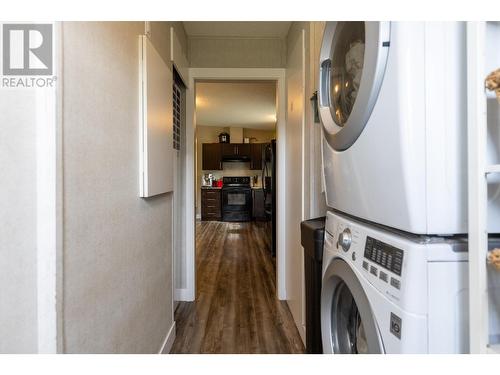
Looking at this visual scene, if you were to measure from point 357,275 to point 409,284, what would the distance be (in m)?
0.17

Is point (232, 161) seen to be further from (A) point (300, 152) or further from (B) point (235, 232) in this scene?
(A) point (300, 152)

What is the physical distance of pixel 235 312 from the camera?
86.1 inches

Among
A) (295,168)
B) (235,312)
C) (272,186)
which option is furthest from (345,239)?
(272,186)

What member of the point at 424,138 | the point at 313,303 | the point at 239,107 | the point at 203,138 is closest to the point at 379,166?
the point at 424,138

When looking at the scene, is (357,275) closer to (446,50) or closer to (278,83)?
(446,50)

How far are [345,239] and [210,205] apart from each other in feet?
20.6

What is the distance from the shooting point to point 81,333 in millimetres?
822

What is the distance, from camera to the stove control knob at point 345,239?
2.53 feet

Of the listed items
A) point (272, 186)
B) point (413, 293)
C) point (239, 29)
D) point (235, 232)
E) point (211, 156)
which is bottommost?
point (235, 232)

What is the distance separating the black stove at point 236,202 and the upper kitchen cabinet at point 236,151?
2.46 ft

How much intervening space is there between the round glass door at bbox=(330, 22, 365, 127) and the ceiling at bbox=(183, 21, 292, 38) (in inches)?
61.9

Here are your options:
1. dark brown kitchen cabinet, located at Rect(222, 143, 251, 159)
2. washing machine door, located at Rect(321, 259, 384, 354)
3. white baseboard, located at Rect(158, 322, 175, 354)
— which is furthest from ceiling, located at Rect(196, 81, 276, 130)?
washing machine door, located at Rect(321, 259, 384, 354)

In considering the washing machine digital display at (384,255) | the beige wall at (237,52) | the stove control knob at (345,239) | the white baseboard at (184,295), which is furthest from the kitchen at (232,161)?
the washing machine digital display at (384,255)

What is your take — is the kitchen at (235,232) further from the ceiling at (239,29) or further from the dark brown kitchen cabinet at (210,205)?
the ceiling at (239,29)
